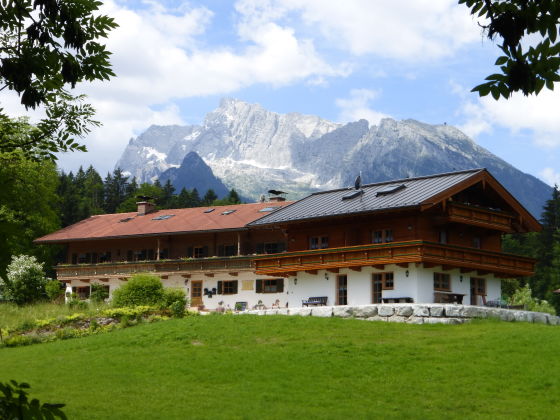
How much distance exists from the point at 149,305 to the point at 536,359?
22.2m

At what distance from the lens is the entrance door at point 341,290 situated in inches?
1543

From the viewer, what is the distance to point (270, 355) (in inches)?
987

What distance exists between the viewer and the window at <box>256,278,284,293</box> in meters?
47.2

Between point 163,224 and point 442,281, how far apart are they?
24.6 metres

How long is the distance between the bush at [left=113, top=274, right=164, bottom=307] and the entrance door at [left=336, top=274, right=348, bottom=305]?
9.36 metres

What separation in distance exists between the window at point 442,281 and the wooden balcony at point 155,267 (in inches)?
553

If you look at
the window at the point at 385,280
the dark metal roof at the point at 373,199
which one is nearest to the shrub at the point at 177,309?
the dark metal roof at the point at 373,199

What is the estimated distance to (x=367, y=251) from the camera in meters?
37.1

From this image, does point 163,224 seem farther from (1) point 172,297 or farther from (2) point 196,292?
(1) point 172,297

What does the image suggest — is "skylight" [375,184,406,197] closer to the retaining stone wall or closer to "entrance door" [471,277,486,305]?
"entrance door" [471,277,486,305]

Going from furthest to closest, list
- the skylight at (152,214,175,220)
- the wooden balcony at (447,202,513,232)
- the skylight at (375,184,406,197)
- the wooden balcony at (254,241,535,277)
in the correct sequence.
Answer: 1. the skylight at (152,214,175,220)
2. the skylight at (375,184,406,197)
3. the wooden balcony at (447,202,513,232)
4. the wooden balcony at (254,241,535,277)

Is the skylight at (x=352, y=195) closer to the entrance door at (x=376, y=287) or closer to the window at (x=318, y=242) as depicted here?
the window at (x=318, y=242)

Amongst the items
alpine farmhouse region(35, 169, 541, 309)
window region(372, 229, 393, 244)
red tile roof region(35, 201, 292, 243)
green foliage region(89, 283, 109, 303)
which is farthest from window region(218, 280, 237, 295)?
window region(372, 229, 393, 244)

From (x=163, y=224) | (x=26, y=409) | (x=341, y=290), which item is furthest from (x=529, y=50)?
(x=163, y=224)
